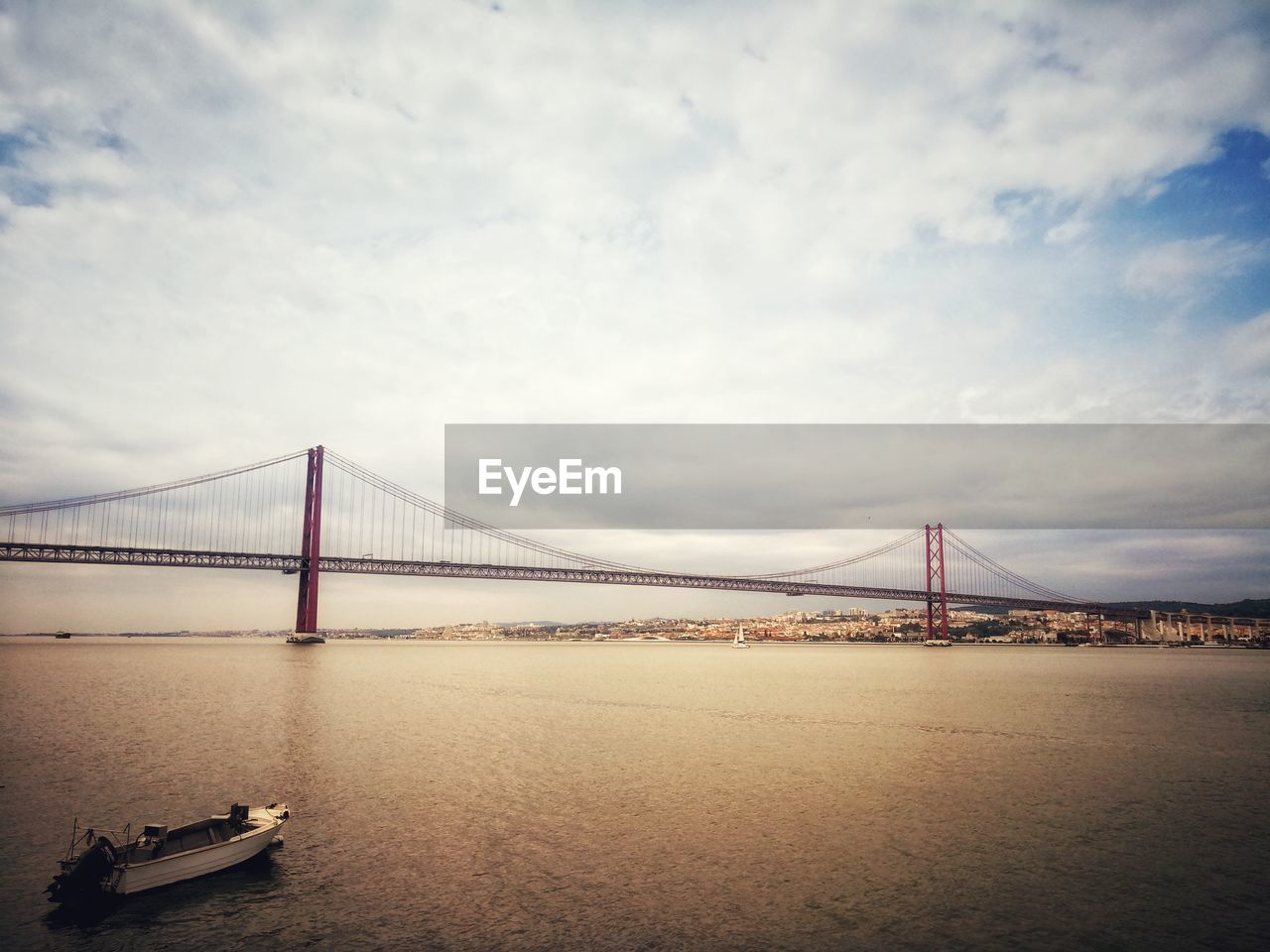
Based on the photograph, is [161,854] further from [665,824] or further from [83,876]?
[665,824]

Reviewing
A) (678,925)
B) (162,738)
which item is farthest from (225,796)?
(678,925)

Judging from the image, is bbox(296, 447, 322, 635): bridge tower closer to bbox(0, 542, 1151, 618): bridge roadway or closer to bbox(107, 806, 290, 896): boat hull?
bbox(0, 542, 1151, 618): bridge roadway

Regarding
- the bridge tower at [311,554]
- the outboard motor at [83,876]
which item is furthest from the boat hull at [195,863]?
the bridge tower at [311,554]

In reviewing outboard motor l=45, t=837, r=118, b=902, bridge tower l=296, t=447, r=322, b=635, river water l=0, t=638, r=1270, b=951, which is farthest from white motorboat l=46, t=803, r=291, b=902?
bridge tower l=296, t=447, r=322, b=635

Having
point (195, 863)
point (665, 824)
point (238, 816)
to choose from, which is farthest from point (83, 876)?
point (665, 824)

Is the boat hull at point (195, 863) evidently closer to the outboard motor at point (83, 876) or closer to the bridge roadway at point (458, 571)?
the outboard motor at point (83, 876)

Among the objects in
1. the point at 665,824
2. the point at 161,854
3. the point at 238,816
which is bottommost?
the point at 665,824

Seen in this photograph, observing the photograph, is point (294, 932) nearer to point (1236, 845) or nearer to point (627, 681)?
point (1236, 845)
